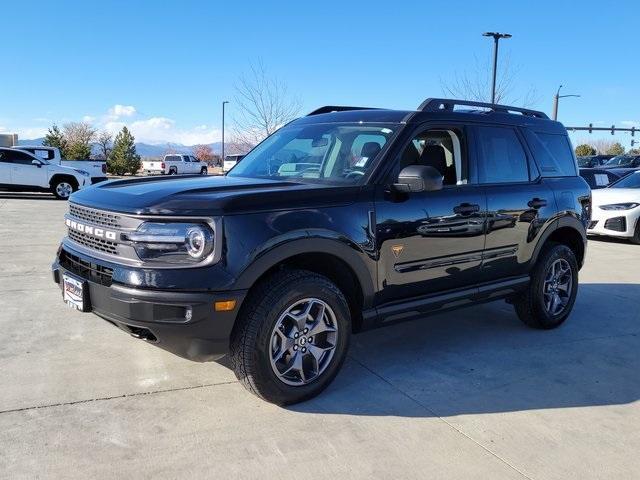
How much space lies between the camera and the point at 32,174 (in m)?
19.4

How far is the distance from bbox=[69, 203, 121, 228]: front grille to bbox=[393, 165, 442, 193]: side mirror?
183cm

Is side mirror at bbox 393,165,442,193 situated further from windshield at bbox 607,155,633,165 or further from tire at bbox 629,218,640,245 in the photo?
windshield at bbox 607,155,633,165

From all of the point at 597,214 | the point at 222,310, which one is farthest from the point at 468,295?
the point at 597,214

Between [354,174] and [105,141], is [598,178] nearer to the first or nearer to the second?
[354,174]

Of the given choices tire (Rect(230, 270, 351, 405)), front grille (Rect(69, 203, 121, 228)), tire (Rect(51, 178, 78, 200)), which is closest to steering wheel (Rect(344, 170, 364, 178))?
tire (Rect(230, 270, 351, 405))

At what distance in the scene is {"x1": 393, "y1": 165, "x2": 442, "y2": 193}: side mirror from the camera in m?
3.75

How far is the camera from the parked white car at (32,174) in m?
19.1

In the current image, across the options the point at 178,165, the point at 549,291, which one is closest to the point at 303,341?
the point at 549,291

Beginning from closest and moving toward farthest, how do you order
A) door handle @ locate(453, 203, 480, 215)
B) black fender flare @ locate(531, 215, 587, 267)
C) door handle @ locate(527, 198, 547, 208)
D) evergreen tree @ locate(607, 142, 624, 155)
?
door handle @ locate(453, 203, 480, 215)
door handle @ locate(527, 198, 547, 208)
black fender flare @ locate(531, 215, 587, 267)
evergreen tree @ locate(607, 142, 624, 155)

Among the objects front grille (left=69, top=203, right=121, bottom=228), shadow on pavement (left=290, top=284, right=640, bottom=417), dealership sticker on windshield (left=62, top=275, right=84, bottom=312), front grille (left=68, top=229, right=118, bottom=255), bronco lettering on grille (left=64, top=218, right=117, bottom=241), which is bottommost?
shadow on pavement (left=290, top=284, right=640, bottom=417)

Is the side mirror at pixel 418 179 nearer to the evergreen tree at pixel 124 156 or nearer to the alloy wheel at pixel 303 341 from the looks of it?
the alloy wheel at pixel 303 341

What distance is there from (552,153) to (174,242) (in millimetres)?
3926

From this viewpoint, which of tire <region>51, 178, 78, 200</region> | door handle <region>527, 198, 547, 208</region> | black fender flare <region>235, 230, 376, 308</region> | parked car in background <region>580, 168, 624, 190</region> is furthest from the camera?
tire <region>51, 178, 78, 200</region>

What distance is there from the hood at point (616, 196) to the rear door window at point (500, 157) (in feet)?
24.8
